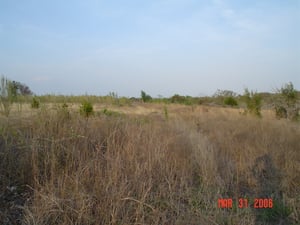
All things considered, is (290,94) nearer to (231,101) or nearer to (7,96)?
(7,96)

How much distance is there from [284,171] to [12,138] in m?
4.34

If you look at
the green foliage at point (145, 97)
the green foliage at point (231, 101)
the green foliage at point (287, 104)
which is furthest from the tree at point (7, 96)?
the green foliage at point (145, 97)

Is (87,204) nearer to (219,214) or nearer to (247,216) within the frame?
(219,214)

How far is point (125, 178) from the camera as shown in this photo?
2.66m

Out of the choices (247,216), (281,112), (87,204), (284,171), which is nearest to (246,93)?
(281,112)

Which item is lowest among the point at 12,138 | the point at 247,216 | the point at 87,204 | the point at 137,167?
the point at 247,216

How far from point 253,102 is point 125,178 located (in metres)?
11.9

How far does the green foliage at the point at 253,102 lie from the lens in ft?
41.2

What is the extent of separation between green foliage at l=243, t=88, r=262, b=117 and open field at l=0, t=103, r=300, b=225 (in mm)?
8495

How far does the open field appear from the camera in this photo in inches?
89.3

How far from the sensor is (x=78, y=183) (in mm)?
2502
